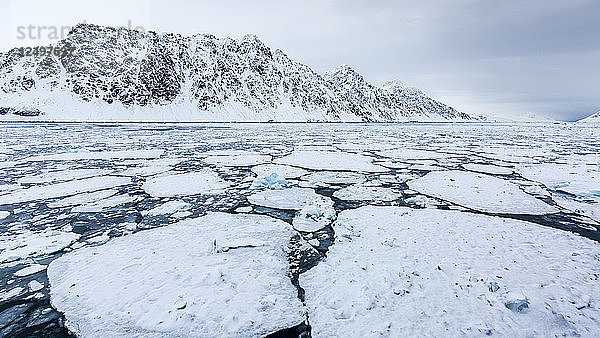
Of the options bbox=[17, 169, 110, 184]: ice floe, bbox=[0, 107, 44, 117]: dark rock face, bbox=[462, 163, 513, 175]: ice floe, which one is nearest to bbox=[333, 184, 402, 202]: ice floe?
bbox=[462, 163, 513, 175]: ice floe

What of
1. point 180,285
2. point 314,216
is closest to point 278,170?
Answer: point 314,216

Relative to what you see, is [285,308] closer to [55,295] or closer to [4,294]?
[55,295]

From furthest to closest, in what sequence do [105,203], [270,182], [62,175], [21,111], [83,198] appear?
[21,111], [62,175], [270,182], [83,198], [105,203]

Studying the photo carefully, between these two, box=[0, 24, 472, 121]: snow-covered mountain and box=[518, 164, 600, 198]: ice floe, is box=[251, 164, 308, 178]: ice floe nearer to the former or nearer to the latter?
box=[518, 164, 600, 198]: ice floe

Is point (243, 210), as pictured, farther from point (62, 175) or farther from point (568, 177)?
point (568, 177)

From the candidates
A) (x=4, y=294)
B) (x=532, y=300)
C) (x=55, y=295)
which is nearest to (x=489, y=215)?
(x=532, y=300)
